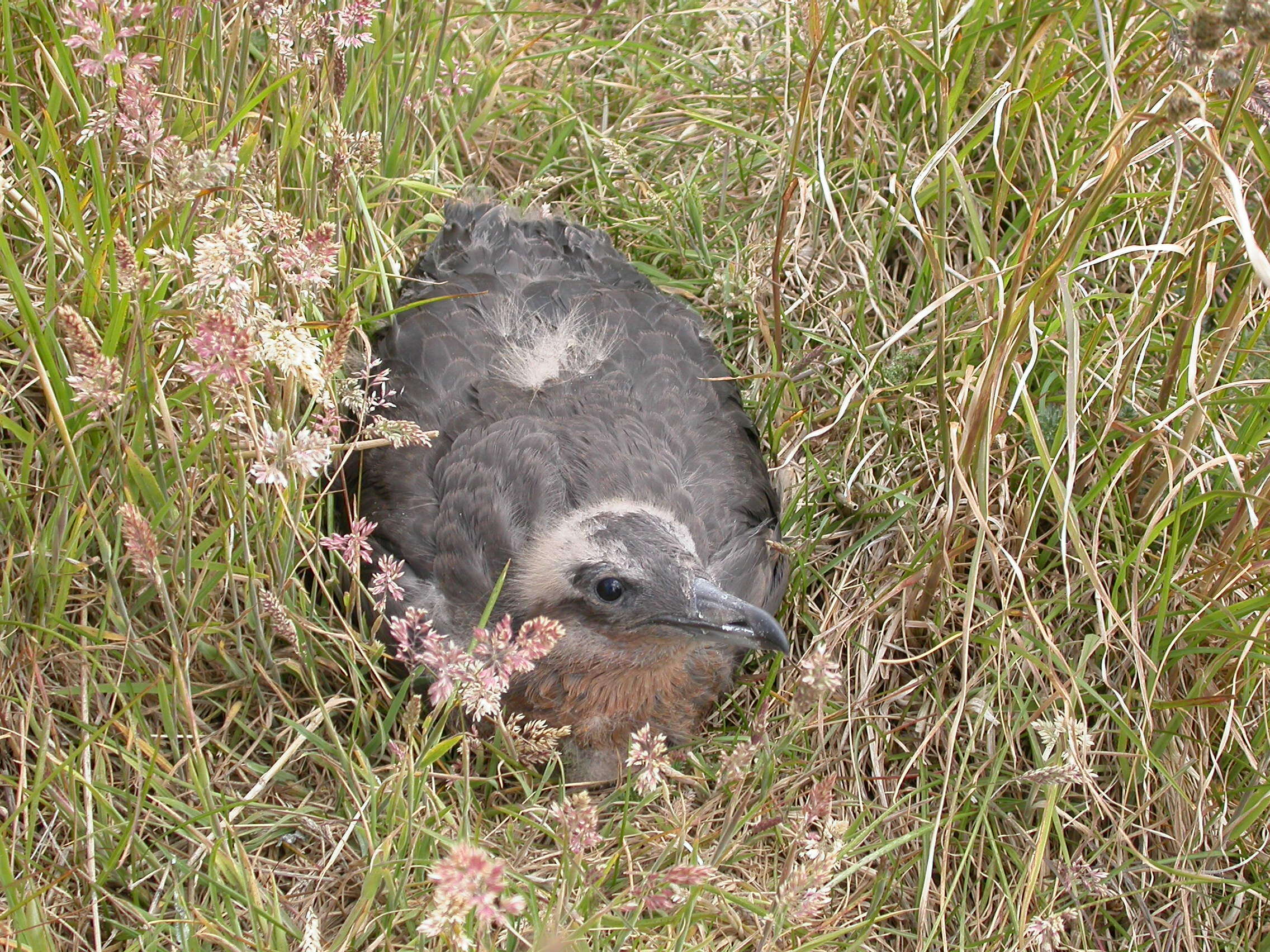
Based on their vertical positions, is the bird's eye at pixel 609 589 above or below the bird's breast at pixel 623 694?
above

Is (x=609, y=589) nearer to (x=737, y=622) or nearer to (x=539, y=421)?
(x=737, y=622)

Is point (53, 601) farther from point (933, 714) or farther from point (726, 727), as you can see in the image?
point (933, 714)

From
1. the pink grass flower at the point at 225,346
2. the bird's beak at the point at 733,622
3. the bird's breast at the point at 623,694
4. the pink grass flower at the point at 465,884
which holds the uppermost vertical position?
the pink grass flower at the point at 225,346

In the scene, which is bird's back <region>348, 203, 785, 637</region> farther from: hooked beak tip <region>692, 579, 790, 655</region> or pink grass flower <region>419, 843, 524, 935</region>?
pink grass flower <region>419, 843, 524, 935</region>

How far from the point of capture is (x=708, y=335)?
471cm

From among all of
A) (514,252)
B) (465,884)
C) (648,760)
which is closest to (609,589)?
(648,760)

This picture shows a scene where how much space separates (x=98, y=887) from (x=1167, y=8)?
4.12m

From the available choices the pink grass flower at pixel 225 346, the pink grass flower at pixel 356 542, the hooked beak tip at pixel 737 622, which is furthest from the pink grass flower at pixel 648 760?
the pink grass flower at pixel 225 346

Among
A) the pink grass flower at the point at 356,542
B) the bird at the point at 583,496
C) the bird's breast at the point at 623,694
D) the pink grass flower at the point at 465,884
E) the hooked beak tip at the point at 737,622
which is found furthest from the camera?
the bird's breast at the point at 623,694

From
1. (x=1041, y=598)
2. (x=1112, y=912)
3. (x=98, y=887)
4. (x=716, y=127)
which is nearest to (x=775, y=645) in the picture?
(x=1041, y=598)

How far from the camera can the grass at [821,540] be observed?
3.08 m

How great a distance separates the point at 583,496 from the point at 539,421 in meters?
0.30

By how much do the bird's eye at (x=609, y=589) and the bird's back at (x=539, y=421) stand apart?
28 centimetres

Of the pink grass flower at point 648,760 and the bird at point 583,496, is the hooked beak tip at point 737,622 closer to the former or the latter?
the bird at point 583,496
